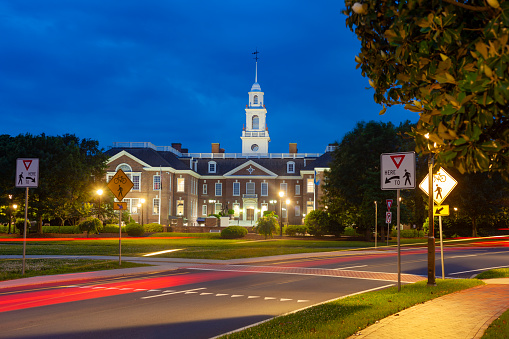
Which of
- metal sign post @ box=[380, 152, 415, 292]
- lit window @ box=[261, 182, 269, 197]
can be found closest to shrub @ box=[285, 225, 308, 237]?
lit window @ box=[261, 182, 269, 197]

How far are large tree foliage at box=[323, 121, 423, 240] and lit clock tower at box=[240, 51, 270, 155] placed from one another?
4665cm

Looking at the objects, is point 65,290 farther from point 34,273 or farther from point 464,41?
point 464,41

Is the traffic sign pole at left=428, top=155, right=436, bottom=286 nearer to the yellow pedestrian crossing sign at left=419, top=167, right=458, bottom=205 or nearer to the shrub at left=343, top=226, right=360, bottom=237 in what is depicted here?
the yellow pedestrian crossing sign at left=419, top=167, right=458, bottom=205

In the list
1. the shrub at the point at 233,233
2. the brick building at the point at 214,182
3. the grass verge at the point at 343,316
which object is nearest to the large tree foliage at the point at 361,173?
the shrub at the point at 233,233

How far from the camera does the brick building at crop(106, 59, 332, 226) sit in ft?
242

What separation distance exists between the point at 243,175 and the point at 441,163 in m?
77.9

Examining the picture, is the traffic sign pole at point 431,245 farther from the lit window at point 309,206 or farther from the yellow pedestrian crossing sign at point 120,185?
the lit window at point 309,206

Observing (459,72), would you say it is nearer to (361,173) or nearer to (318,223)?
(361,173)

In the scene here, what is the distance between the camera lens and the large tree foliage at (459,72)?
12.1 feet

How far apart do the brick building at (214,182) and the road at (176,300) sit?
176ft

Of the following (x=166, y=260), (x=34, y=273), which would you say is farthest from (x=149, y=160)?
(x=34, y=273)

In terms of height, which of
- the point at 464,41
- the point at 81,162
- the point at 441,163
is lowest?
the point at 441,163

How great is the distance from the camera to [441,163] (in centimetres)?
482

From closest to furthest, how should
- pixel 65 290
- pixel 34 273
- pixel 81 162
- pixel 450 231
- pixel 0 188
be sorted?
1. pixel 65 290
2. pixel 34 273
3. pixel 0 188
4. pixel 81 162
5. pixel 450 231
